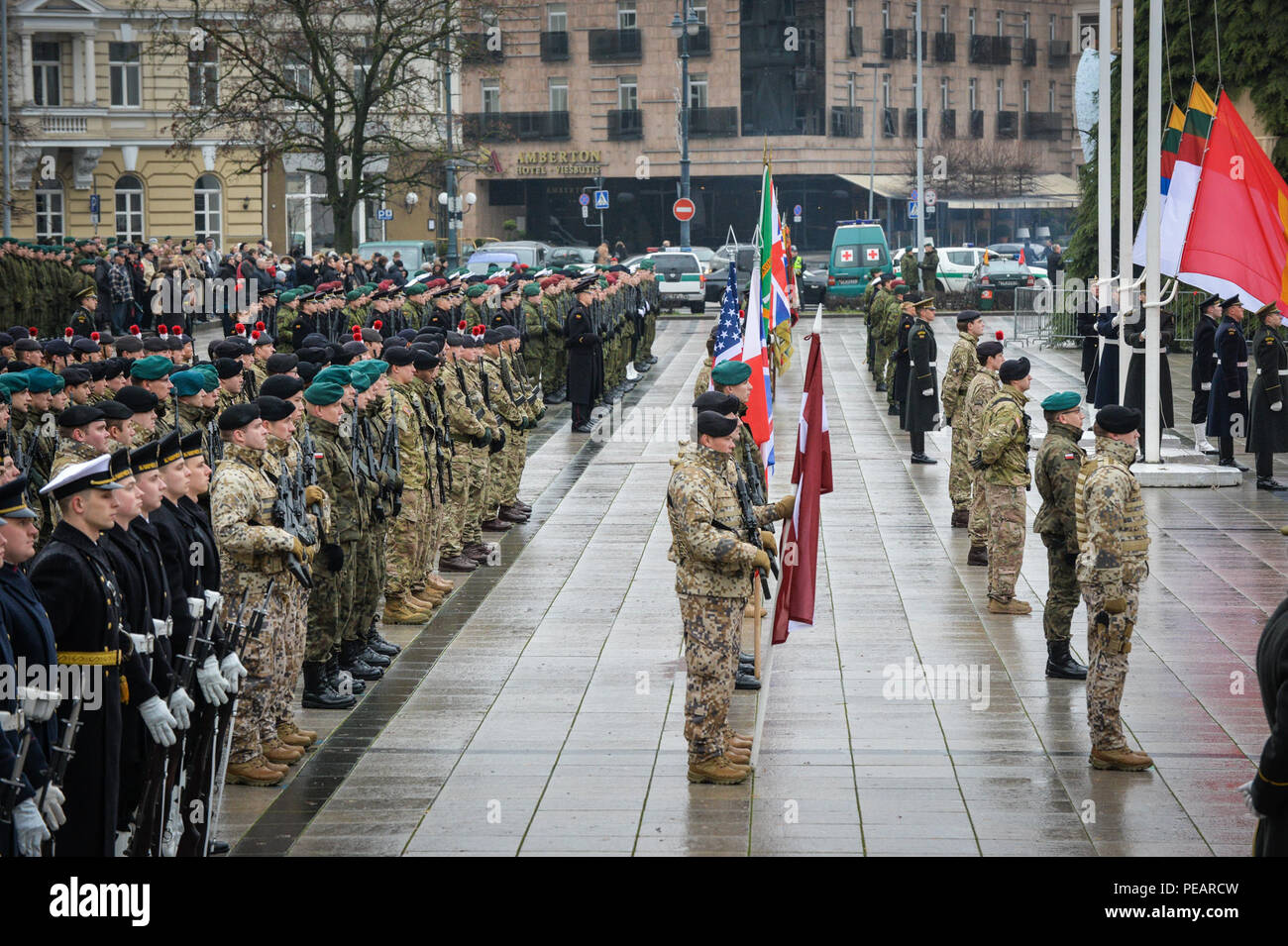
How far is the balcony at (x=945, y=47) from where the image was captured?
74.4m

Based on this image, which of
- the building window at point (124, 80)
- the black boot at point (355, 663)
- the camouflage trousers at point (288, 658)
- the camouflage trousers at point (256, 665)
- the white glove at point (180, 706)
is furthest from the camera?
the building window at point (124, 80)

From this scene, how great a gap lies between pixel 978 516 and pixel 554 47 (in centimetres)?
5983

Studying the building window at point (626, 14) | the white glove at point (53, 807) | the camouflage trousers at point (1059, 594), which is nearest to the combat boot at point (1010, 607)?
the camouflage trousers at point (1059, 594)

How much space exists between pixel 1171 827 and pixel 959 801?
1059 mm

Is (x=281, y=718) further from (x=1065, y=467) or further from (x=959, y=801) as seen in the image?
(x=1065, y=467)

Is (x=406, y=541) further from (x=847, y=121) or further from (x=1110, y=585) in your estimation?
(x=847, y=121)

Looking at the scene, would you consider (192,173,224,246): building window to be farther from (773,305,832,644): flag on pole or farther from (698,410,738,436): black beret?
(698,410,738,436): black beret

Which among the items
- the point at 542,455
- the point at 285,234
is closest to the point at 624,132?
the point at 285,234

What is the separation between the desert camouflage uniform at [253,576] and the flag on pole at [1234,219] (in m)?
11.1

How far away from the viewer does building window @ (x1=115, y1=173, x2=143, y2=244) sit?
2148 inches

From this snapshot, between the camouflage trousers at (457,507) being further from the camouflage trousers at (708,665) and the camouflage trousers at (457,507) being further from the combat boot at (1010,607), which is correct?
the camouflage trousers at (708,665)

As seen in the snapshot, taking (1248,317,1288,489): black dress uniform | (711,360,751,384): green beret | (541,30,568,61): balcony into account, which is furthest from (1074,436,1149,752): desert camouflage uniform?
(541,30,568,61): balcony

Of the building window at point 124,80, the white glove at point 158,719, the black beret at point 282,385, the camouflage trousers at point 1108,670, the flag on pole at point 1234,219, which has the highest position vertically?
the building window at point 124,80

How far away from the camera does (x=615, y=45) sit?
70750mm
